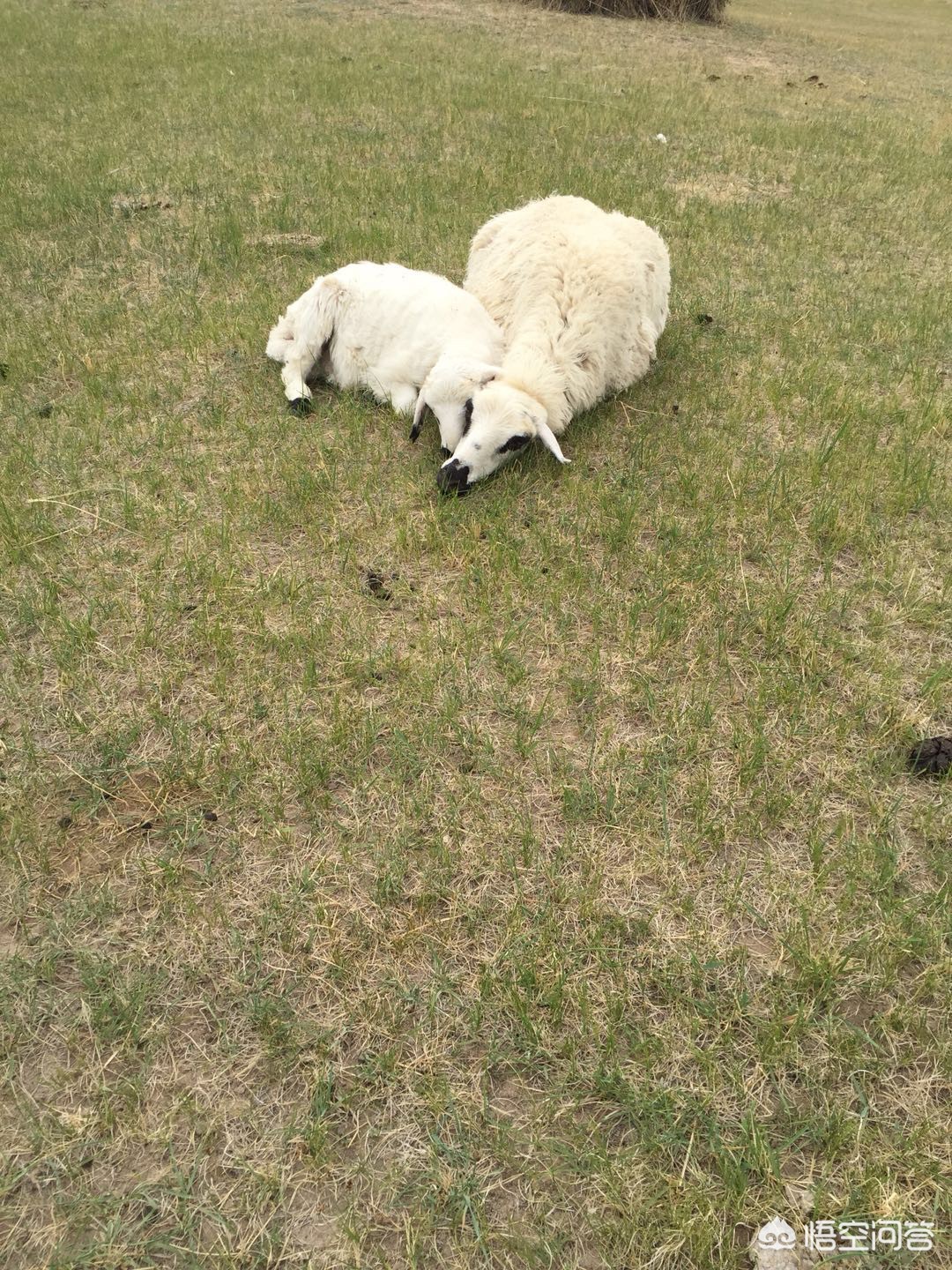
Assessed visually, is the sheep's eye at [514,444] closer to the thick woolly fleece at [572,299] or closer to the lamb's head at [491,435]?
the lamb's head at [491,435]

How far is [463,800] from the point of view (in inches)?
109

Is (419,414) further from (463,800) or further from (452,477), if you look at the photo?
(463,800)

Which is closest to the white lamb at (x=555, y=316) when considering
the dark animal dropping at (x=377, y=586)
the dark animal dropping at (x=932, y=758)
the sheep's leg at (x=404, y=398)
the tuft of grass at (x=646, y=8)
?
the sheep's leg at (x=404, y=398)

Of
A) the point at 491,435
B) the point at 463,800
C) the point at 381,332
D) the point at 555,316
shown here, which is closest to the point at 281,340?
the point at 381,332

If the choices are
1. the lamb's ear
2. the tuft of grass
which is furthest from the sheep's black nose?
the tuft of grass

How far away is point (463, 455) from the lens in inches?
167

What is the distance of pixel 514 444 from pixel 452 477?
0.42 metres

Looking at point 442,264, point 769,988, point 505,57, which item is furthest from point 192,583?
point 505,57

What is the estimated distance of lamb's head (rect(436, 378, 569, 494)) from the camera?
4.21 m

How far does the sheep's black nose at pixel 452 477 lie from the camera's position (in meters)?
4.18

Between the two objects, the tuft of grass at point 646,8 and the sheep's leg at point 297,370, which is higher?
the tuft of grass at point 646,8

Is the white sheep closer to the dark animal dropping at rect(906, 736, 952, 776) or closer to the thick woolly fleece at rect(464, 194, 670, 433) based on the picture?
the thick woolly fleece at rect(464, 194, 670, 433)

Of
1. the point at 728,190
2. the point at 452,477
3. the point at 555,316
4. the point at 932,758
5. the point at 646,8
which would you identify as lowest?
the point at 932,758

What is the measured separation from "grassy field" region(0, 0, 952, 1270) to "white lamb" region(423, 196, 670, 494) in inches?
9.5
